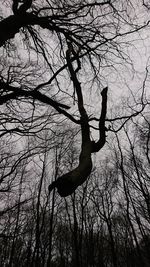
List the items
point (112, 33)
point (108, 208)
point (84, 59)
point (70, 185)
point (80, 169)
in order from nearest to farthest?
point (70, 185), point (80, 169), point (112, 33), point (84, 59), point (108, 208)

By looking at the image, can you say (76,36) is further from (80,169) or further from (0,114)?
(80,169)

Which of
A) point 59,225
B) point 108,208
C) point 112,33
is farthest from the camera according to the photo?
point 59,225

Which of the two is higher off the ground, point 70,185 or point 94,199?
point 94,199

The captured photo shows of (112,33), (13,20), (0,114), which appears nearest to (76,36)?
(112,33)

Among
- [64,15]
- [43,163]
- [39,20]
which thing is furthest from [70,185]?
[43,163]

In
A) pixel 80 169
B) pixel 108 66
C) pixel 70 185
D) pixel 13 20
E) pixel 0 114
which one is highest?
pixel 108 66

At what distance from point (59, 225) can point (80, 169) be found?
30.2m

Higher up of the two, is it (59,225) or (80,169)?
(59,225)

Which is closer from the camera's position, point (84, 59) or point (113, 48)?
point (113, 48)

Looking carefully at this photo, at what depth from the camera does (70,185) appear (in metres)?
1.22

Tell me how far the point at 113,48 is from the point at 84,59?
0.86m

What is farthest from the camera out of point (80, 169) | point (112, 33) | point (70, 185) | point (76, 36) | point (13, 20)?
point (76, 36)

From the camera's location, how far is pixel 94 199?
827 inches

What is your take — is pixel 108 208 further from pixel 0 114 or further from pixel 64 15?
pixel 64 15
